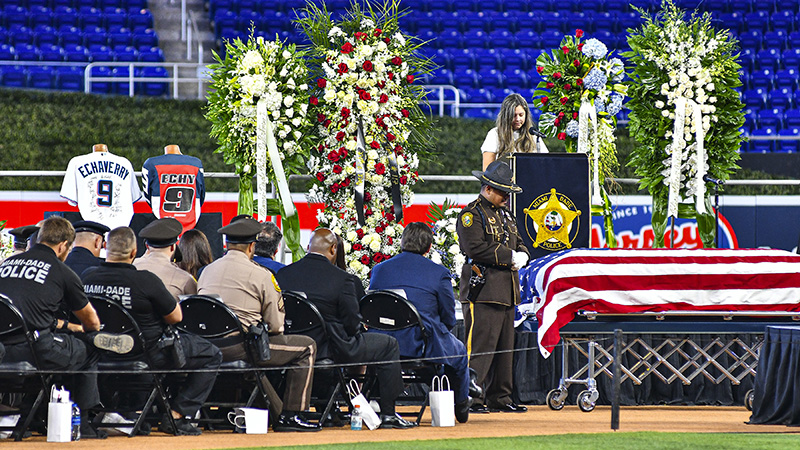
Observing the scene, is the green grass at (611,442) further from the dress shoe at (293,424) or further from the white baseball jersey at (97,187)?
the white baseball jersey at (97,187)

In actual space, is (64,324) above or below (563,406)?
above

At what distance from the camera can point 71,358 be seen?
5348 millimetres

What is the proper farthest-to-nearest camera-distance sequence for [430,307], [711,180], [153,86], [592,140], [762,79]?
1. [762,79]
2. [153,86]
3. [592,140]
4. [711,180]
5. [430,307]

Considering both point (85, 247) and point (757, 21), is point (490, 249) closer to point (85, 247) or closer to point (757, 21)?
point (85, 247)

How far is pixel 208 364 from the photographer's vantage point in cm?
564

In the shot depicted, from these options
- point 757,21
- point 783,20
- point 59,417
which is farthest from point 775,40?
point 59,417

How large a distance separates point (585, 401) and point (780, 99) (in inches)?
401

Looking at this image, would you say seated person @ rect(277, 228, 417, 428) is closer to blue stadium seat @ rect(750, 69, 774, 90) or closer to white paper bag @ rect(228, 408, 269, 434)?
white paper bag @ rect(228, 408, 269, 434)

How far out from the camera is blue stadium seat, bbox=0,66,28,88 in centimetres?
1343

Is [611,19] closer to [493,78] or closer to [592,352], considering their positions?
[493,78]

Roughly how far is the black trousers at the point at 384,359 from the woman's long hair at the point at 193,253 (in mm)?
1183

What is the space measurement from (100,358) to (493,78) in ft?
36.5

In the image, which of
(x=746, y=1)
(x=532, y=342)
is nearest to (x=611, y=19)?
(x=746, y=1)

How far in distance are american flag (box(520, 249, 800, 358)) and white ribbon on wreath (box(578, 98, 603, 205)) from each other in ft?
4.63
